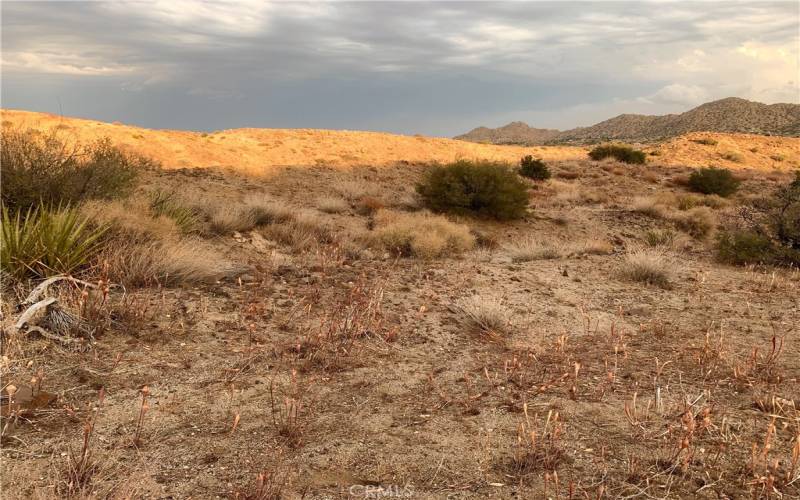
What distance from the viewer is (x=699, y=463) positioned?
9.72ft

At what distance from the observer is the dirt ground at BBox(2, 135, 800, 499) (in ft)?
9.32

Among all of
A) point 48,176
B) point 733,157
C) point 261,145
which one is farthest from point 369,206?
point 733,157

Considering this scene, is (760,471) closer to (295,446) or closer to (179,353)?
(295,446)

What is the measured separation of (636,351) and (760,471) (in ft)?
7.04

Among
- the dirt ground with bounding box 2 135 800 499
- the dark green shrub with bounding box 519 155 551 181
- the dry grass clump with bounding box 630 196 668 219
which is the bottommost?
the dirt ground with bounding box 2 135 800 499

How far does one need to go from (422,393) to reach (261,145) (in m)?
18.8

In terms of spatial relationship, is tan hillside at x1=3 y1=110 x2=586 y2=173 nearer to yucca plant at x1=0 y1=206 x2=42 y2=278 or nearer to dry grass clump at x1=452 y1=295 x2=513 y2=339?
yucca plant at x1=0 y1=206 x2=42 y2=278

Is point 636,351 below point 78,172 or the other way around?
below

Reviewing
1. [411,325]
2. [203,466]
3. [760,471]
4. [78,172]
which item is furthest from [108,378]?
[78,172]

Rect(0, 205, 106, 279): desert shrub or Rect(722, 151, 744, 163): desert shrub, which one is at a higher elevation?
Rect(722, 151, 744, 163): desert shrub

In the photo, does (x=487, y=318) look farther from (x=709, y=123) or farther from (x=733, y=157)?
(x=709, y=123)

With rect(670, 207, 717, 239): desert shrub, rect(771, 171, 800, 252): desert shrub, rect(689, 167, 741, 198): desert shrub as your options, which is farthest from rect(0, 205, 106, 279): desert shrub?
rect(689, 167, 741, 198): desert shrub

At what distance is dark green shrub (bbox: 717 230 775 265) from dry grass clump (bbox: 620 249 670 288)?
211cm

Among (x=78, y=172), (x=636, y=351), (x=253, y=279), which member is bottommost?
(x=636, y=351)
